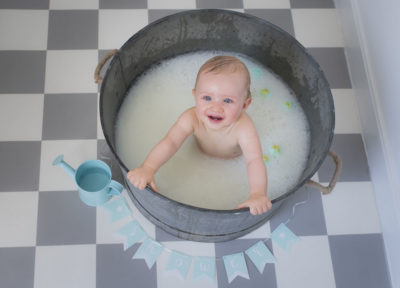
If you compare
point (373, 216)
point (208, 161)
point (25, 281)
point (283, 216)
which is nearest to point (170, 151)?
point (208, 161)

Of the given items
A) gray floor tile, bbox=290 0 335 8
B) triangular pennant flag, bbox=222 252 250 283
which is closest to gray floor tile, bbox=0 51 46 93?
triangular pennant flag, bbox=222 252 250 283

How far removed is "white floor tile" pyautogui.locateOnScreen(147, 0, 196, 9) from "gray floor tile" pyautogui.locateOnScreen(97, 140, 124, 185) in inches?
20.3

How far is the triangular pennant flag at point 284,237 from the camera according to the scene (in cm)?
115

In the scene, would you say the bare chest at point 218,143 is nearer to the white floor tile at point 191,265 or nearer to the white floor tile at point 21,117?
the white floor tile at point 191,265

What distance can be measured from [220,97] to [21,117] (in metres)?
0.65

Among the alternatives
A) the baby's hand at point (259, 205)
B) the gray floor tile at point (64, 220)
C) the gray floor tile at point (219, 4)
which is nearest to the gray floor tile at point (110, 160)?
the gray floor tile at point (64, 220)

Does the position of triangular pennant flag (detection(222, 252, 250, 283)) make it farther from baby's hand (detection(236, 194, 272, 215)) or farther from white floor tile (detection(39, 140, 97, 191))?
white floor tile (detection(39, 140, 97, 191))

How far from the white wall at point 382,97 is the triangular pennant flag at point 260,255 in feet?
1.11

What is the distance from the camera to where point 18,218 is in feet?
3.69

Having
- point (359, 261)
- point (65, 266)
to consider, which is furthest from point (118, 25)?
point (359, 261)

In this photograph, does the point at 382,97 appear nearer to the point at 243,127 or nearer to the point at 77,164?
the point at 243,127

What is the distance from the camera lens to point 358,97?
1.33 m

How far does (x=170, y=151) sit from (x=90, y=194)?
0.81ft

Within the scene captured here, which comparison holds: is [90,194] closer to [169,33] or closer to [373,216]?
[169,33]
